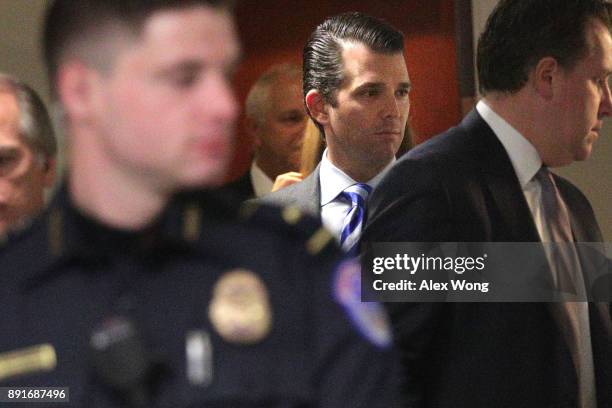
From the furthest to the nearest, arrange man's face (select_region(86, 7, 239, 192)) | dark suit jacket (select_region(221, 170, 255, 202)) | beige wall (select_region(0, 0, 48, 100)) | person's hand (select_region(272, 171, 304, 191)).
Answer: person's hand (select_region(272, 171, 304, 191)) < dark suit jacket (select_region(221, 170, 255, 202)) < beige wall (select_region(0, 0, 48, 100)) < man's face (select_region(86, 7, 239, 192))

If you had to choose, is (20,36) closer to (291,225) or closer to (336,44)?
(336,44)

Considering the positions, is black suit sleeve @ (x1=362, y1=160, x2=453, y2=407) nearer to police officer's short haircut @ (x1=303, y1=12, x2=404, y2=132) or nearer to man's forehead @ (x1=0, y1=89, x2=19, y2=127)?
police officer's short haircut @ (x1=303, y1=12, x2=404, y2=132)

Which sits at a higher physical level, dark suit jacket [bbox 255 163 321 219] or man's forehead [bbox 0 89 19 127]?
man's forehead [bbox 0 89 19 127]

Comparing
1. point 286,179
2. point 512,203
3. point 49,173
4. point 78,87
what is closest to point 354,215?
point 286,179

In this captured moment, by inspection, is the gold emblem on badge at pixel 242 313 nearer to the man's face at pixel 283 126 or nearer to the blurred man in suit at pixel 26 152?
the blurred man in suit at pixel 26 152

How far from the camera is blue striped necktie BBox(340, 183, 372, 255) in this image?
1.71 m

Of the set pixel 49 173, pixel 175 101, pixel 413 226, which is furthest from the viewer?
pixel 413 226

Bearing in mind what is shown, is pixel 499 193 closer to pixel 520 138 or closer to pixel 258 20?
pixel 520 138

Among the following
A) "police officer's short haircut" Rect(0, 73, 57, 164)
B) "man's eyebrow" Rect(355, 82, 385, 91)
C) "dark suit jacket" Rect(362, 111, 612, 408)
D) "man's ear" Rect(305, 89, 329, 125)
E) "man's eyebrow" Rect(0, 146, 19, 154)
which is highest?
"man's eyebrow" Rect(355, 82, 385, 91)

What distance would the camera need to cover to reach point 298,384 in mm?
1007

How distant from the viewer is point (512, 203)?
171 cm

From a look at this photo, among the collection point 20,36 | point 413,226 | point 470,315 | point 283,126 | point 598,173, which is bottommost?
point 470,315

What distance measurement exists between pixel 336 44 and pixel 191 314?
34.6 inches

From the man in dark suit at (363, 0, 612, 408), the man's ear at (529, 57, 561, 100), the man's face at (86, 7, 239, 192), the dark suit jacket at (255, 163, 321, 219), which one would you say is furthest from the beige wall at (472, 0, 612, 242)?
the man's face at (86, 7, 239, 192)
